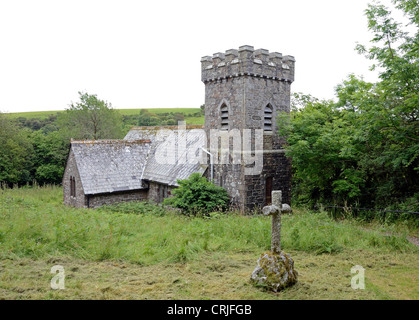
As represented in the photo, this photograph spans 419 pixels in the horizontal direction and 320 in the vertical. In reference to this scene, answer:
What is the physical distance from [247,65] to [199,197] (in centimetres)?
657

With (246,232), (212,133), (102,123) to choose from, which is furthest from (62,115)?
(246,232)

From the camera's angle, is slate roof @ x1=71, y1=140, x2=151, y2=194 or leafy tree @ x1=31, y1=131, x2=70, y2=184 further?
leafy tree @ x1=31, y1=131, x2=70, y2=184

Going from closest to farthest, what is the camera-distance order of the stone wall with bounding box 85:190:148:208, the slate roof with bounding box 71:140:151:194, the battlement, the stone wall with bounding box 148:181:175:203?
the battlement
the stone wall with bounding box 85:190:148:208
the stone wall with bounding box 148:181:175:203
the slate roof with bounding box 71:140:151:194

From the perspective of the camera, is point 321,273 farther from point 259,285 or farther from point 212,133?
point 212,133

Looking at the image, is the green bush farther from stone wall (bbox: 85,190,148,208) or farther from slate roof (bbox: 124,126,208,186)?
stone wall (bbox: 85,190,148,208)

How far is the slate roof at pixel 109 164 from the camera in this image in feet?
64.6

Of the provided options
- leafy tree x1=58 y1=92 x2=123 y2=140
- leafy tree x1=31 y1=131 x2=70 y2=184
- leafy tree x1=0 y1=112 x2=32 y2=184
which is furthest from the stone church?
leafy tree x1=58 y1=92 x2=123 y2=140

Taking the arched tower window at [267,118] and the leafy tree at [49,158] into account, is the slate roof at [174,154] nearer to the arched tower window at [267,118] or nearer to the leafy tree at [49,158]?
the arched tower window at [267,118]

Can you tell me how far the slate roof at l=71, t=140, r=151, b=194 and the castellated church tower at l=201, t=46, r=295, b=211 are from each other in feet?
21.7

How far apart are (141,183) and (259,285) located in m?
15.9

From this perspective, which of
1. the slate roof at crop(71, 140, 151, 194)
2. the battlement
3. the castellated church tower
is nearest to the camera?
the battlement

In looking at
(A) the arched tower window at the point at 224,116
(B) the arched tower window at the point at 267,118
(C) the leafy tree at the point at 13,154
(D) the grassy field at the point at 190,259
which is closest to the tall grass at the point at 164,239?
(D) the grassy field at the point at 190,259

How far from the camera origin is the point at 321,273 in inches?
279

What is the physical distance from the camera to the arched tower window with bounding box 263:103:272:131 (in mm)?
16469
